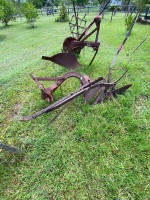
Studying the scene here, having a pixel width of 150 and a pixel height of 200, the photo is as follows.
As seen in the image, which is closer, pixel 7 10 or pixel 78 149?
pixel 78 149

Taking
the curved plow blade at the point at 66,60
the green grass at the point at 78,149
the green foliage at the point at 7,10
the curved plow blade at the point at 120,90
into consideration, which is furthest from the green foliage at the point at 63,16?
the curved plow blade at the point at 120,90

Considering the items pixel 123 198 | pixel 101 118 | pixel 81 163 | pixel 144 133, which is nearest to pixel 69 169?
pixel 81 163

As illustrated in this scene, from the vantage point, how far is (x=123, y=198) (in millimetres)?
1173

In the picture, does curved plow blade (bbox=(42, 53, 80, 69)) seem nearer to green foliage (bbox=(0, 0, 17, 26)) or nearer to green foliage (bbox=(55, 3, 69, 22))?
green foliage (bbox=(0, 0, 17, 26))

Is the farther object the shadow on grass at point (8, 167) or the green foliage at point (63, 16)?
the green foliage at point (63, 16)

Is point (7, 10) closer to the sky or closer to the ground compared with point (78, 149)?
closer to the sky

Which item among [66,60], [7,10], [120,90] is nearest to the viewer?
[120,90]

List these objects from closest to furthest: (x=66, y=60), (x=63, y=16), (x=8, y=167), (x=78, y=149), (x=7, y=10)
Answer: (x=8, y=167) → (x=78, y=149) → (x=66, y=60) → (x=7, y=10) → (x=63, y=16)

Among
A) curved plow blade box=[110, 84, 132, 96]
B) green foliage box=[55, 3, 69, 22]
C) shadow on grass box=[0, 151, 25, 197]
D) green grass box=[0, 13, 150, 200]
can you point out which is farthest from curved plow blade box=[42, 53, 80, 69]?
green foliage box=[55, 3, 69, 22]

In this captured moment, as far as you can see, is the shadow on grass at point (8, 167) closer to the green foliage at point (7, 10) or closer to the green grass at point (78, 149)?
the green grass at point (78, 149)

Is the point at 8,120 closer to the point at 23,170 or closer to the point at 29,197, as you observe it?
the point at 23,170

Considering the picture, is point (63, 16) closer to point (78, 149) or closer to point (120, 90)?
point (120, 90)

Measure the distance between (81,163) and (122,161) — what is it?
15.7 inches

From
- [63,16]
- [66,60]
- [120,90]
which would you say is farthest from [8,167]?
[63,16]
